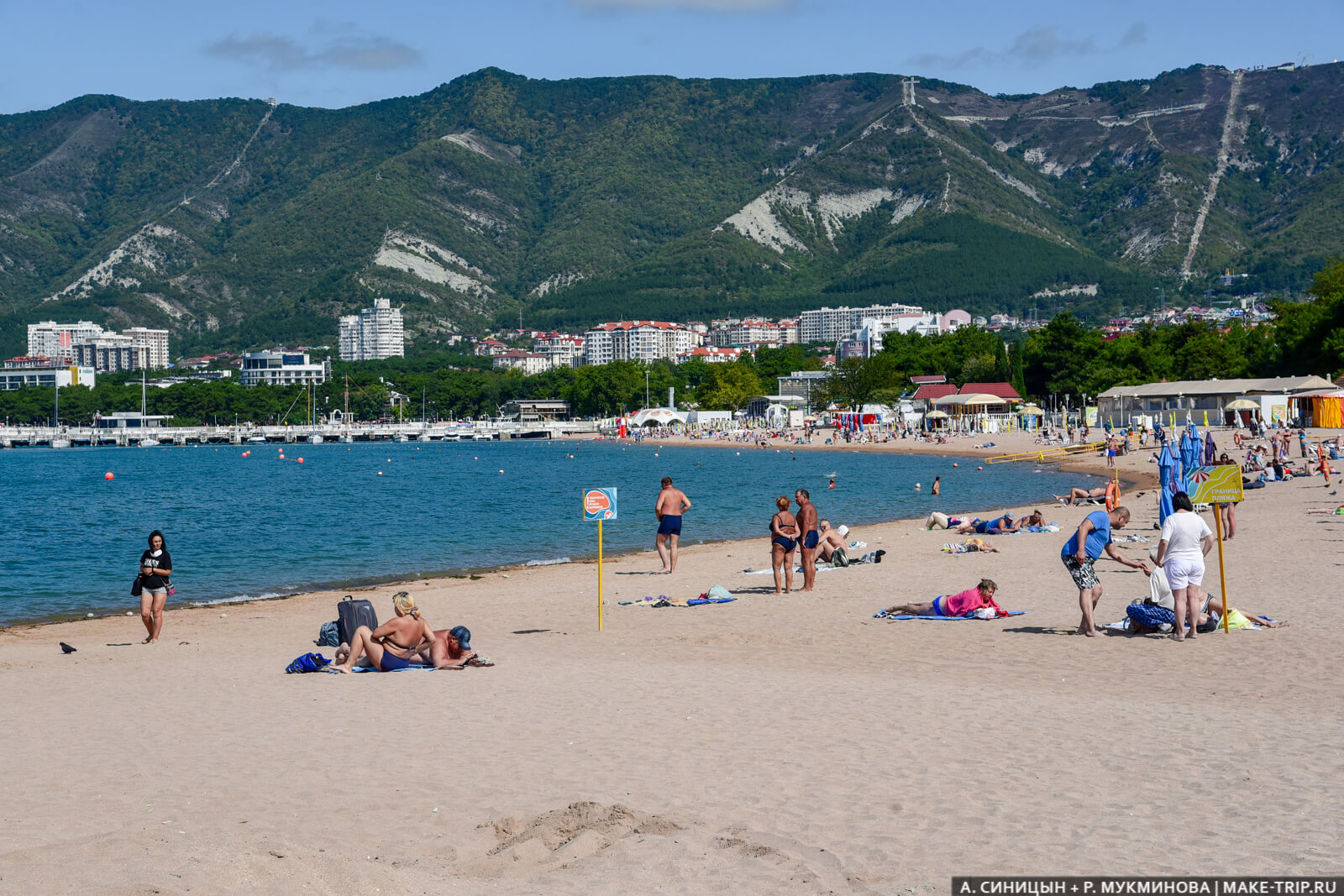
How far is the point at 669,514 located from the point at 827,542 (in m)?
2.68

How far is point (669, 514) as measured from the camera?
19.2m

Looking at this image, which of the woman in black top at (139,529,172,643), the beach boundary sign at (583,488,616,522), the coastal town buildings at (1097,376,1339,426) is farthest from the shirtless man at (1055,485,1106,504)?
the coastal town buildings at (1097,376,1339,426)

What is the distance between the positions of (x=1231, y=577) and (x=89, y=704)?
14829 mm

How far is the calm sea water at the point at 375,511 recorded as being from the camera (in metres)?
25.2

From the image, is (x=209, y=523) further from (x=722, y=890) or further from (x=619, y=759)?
(x=722, y=890)

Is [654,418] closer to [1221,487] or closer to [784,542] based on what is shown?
[784,542]

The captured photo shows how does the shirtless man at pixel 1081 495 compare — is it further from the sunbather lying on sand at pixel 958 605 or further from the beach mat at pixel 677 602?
the sunbather lying on sand at pixel 958 605

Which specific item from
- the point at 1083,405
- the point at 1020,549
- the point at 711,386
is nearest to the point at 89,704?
the point at 1020,549

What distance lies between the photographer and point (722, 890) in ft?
18.6

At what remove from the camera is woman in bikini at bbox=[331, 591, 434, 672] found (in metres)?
12.0

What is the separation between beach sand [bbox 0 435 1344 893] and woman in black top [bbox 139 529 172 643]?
67 centimetres

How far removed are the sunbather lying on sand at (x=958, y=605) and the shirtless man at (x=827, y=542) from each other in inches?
152

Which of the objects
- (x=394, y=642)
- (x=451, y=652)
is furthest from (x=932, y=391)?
(x=394, y=642)

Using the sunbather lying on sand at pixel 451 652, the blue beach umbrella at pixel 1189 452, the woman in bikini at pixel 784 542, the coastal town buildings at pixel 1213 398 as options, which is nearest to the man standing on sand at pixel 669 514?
the woman in bikini at pixel 784 542
